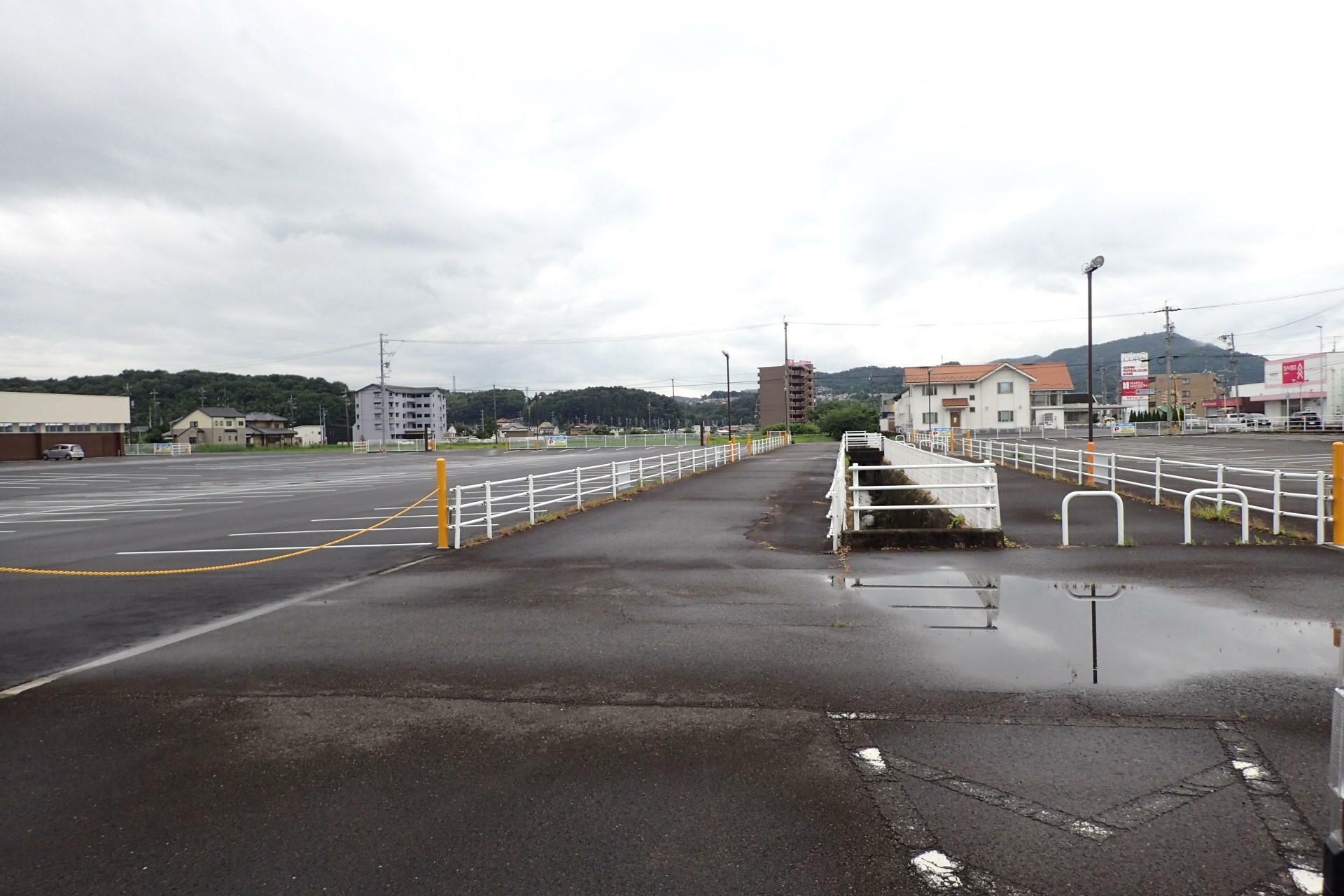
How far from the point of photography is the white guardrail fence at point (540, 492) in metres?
13.3

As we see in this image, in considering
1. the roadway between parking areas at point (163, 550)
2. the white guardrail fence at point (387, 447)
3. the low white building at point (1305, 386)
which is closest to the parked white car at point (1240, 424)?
the low white building at point (1305, 386)

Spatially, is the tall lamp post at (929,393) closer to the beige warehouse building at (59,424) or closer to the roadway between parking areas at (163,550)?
the roadway between parking areas at (163,550)

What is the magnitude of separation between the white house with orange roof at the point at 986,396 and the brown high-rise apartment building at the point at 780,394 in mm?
76402

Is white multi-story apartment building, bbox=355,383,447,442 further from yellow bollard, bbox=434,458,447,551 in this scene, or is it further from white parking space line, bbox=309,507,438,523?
yellow bollard, bbox=434,458,447,551

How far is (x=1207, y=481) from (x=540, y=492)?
13.2 metres

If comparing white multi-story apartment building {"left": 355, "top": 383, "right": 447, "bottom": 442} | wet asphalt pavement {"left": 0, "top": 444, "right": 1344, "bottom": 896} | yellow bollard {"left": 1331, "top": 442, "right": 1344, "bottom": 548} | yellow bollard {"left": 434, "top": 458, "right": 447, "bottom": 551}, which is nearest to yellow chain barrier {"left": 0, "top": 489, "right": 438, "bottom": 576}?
yellow bollard {"left": 434, "top": 458, "right": 447, "bottom": 551}

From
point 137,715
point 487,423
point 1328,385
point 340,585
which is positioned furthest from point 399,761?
point 487,423

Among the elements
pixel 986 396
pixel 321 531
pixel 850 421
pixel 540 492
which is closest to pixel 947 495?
pixel 540 492

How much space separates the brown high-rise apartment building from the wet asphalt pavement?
515ft

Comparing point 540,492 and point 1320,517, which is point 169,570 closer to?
point 540,492

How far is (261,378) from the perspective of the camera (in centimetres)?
16762

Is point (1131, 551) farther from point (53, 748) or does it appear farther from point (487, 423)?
point (487, 423)

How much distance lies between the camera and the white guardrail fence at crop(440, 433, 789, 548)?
43.7 ft

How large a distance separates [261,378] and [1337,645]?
18849 centimetres
